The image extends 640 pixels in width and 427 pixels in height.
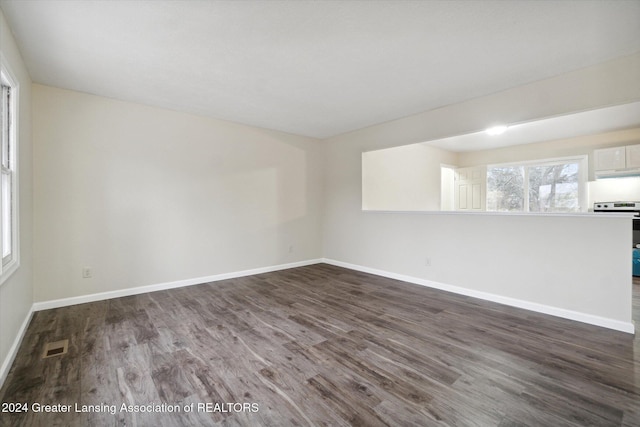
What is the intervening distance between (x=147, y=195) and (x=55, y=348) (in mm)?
2052

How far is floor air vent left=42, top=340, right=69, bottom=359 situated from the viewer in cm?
222

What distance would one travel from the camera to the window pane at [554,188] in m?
5.43

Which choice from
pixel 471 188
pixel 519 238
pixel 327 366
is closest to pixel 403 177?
pixel 471 188

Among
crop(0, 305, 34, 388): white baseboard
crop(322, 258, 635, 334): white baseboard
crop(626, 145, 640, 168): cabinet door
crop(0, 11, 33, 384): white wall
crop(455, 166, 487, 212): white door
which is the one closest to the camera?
crop(0, 305, 34, 388): white baseboard

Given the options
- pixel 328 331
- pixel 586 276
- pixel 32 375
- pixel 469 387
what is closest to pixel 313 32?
pixel 328 331

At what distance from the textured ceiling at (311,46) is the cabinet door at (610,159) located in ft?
10.7

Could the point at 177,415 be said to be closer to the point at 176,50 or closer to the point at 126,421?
the point at 126,421

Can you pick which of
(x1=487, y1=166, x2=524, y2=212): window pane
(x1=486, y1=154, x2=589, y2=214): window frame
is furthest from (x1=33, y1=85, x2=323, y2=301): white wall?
(x1=486, y1=154, x2=589, y2=214): window frame

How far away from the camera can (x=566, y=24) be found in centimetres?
211

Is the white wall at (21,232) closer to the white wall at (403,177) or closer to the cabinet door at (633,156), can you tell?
the white wall at (403,177)

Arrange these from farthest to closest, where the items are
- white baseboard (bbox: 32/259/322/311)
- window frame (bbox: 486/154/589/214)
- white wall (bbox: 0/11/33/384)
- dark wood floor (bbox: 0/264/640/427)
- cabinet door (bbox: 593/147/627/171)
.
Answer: window frame (bbox: 486/154/589/214) < cabinet door (bbox: 593/147/627/171) < white baseboard (bbox: 32/259/322/311) < white wall (bbox: 0/11/33/384) < dark wood floor (bbox: 0/264/640/427)

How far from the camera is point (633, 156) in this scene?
464 cm

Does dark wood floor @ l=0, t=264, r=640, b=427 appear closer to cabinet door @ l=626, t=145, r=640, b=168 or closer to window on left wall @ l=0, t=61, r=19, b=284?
window on left wall @ l=0, t=61, r=19, b=284

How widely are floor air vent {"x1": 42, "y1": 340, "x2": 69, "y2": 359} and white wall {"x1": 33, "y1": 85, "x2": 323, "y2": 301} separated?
1.17 metres
